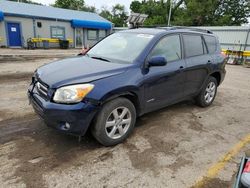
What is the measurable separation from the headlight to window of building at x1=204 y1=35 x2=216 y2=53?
3522 mm

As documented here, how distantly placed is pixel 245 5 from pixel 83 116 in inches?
1444

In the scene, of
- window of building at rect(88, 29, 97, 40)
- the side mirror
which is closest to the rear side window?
the side mirror

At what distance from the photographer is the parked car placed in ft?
9.99

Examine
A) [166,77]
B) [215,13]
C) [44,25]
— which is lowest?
[166,77]

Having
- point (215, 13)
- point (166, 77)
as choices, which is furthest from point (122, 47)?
point (215, 13)

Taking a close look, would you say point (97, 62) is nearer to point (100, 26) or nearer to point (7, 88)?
point (7, 88)

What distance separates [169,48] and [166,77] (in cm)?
61

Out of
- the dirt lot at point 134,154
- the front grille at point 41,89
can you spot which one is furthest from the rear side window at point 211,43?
the front grille at point 41,89

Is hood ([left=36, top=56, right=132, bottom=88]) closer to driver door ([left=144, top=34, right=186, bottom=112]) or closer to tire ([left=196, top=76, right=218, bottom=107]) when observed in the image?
driver door ([left=144, top=34, right=186, bottom=112])

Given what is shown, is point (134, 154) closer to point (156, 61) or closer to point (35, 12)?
point (156, 61)

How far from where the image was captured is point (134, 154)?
3.35m

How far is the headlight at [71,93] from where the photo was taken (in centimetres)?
300

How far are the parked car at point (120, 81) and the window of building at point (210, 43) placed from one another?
0.22m

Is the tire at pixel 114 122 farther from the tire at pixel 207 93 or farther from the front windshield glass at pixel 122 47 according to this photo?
the tire at pixel 207 93
